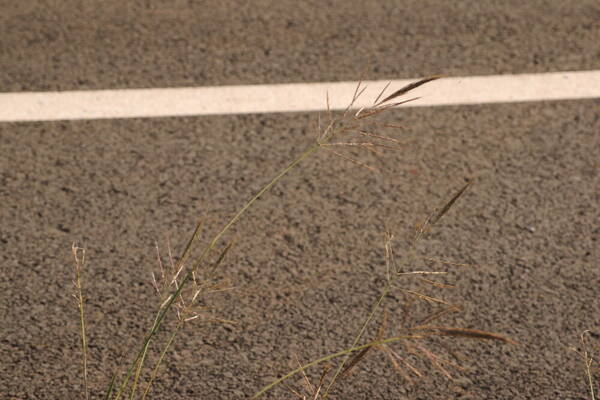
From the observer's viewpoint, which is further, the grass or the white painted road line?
the white painted road line

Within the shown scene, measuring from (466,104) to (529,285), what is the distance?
4.08 ft

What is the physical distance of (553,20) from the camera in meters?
4.47

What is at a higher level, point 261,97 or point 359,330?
point 261,97

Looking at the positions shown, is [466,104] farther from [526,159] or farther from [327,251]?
[327,251]

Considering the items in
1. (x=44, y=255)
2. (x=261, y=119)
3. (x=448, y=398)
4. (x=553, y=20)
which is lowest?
(x=448, y=398)

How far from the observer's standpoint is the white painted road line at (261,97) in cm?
375

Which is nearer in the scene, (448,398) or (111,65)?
(448,398)

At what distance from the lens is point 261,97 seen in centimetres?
385

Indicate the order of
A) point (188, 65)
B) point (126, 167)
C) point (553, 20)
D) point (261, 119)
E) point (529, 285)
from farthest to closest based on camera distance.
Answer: point (553, 20) → point (188, 65) → point (261, 119) → point (126, 167) → point (529, 285)

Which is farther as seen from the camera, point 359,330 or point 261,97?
point 261,97

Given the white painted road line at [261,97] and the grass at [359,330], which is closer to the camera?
the grass at [359,330]

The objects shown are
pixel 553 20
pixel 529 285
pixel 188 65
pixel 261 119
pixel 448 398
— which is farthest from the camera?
pixel 553 20

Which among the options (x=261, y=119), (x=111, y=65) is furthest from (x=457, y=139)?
(x=111, y=65)

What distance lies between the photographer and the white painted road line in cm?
375
